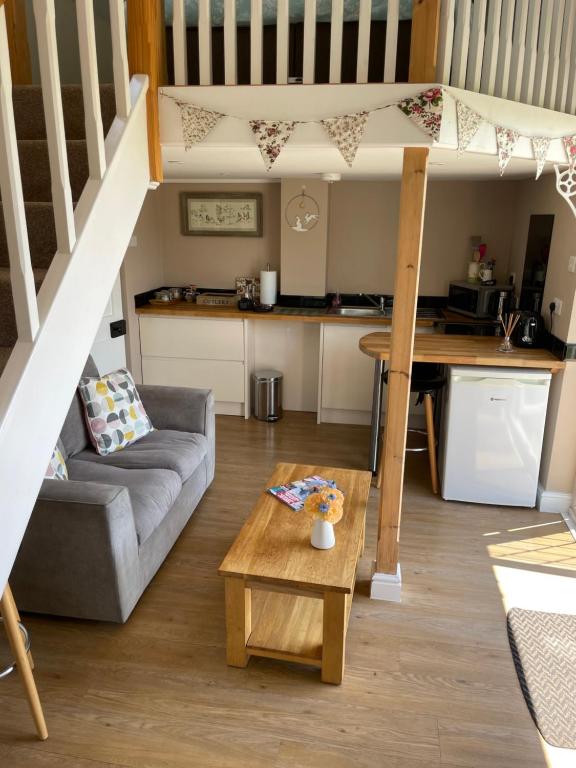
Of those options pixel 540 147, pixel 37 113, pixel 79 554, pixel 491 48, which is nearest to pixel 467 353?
pixel 540 147

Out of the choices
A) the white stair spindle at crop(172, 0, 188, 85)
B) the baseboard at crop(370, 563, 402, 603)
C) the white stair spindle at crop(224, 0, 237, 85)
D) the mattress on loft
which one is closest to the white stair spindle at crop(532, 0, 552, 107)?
the mattress on loft

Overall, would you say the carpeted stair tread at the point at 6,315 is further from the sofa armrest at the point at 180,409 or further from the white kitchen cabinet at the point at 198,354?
the white kitchen cabinet at the point at 198,354

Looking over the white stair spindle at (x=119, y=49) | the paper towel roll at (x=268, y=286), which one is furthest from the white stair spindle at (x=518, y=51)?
the paper towel roll at (x=268, y=286)

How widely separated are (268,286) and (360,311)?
2.80 feet

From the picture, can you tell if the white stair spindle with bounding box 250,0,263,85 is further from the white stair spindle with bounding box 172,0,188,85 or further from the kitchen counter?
the kitchen counter

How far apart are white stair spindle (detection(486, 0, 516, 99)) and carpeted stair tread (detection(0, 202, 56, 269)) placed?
1.76m

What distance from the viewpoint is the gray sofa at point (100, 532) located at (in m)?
2.35

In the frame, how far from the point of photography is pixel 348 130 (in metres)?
2.10

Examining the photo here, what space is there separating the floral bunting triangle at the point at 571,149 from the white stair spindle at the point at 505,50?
0.47m

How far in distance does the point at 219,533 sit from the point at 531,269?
2932 millimetres

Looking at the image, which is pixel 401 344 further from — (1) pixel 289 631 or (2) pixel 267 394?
(2) pixel 267 394

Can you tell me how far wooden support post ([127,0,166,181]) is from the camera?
2039 millimetres

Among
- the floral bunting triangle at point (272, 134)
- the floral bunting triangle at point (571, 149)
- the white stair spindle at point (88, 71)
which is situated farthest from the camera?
the floral bunting triangle at point (571, 149)

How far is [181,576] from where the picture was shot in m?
2.93
